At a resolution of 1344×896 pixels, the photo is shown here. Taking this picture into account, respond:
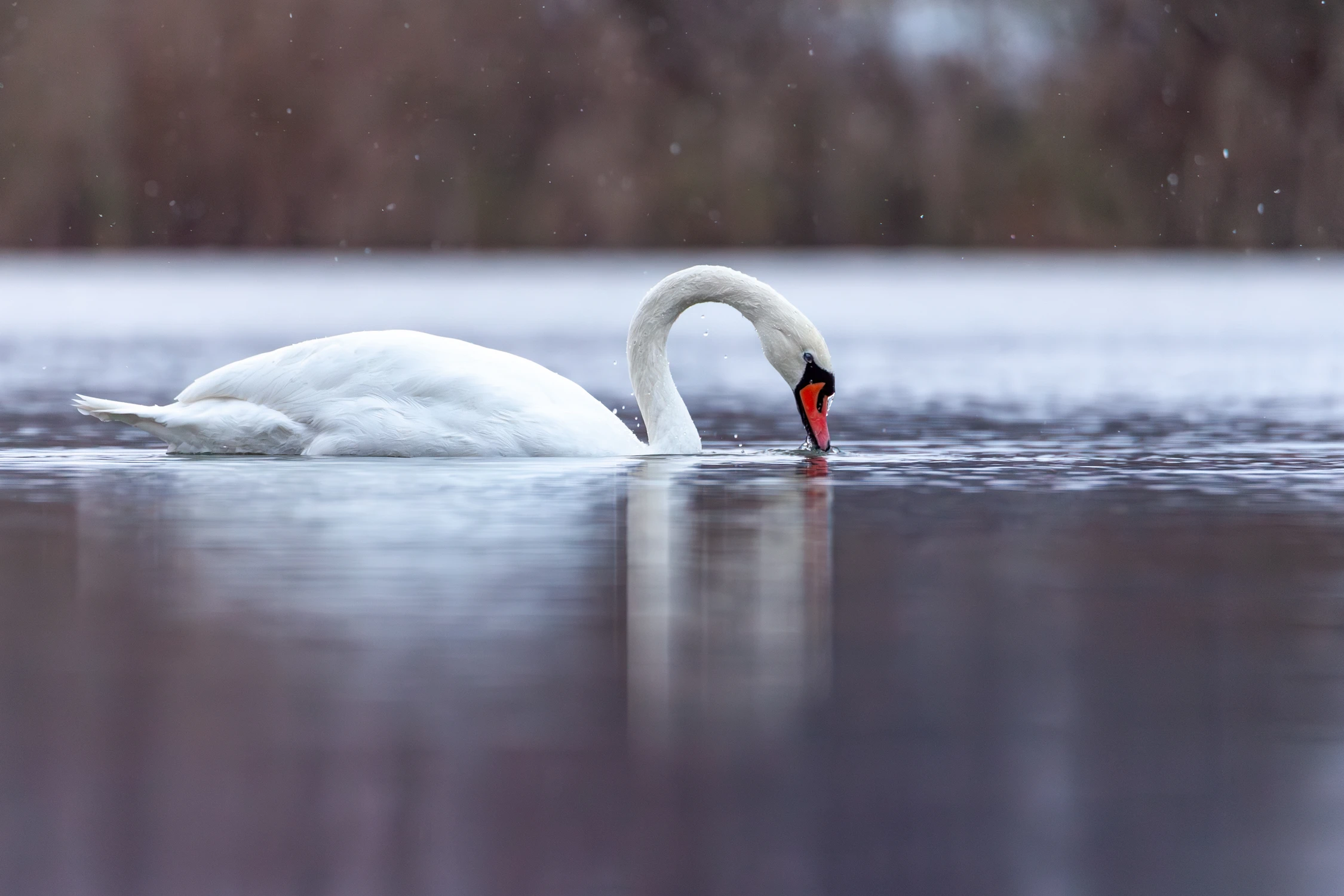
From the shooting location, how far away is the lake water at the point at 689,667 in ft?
12.8

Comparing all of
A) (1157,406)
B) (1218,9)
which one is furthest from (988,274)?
(1218,9)

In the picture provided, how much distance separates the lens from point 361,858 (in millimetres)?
3863

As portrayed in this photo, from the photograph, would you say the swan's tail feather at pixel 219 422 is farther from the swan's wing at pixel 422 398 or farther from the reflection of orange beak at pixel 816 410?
the reflection of orange beak at pixel 816 410

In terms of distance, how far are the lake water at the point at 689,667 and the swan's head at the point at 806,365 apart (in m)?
0.23

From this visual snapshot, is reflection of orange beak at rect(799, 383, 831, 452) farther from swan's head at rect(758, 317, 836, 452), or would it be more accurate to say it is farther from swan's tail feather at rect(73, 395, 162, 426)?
swan's tail feather at rect(73, 395, 162, 426)

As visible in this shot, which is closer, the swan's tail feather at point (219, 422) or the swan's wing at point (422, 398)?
the swan's wing at point (422, 398)

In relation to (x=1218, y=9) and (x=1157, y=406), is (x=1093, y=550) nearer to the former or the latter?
(x=1157, y=406)

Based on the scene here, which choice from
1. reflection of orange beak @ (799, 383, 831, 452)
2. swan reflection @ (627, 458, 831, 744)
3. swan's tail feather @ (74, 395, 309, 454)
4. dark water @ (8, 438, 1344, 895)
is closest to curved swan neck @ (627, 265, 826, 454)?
reflection of orange beak @ (799, 383, 831, 452)

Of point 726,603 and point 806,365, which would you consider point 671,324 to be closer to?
point 806,365

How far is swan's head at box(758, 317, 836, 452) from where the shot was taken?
10.5m

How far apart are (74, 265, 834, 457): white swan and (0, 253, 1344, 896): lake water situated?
168 millimetres

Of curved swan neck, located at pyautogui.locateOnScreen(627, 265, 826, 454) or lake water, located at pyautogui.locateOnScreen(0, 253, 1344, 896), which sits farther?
curved swan neck, located at pyautogui.locateOnScreen(627, 265, 826, 454)

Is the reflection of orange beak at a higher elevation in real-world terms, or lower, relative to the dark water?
higher

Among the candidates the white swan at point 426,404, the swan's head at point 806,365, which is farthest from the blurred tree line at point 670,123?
the swan's head at point 806,365
